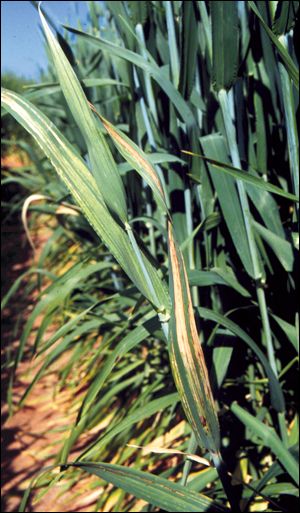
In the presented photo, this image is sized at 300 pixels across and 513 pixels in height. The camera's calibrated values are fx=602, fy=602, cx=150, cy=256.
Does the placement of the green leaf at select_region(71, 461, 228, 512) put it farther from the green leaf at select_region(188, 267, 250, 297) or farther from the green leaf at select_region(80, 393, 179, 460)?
the green leaf at select_region(188, 267, 250, 297)

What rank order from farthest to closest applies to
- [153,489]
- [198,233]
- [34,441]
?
[34,441]
[198,233]
[153,489]

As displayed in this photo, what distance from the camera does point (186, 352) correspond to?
560 millimetres

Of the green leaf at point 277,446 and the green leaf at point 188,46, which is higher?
the green leaf at point 188,46

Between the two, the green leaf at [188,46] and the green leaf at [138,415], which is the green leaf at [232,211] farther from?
the green leaf at [138,415]

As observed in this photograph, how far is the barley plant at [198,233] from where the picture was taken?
573 mm

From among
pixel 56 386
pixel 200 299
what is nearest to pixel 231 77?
pixel 200 299

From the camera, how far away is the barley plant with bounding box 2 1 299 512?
1.88ft

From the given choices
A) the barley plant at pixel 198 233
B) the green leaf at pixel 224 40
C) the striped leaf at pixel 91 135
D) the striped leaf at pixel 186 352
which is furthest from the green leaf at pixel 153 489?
the green leaf at pixel 224 40

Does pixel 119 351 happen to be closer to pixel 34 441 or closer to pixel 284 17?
pixel 284 17

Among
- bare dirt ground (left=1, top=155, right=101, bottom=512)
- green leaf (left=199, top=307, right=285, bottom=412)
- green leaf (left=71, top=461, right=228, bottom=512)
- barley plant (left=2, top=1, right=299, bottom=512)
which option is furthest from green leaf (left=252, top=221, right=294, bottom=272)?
bare dirt ground (left=1, top=155, right=101, bottom=512)

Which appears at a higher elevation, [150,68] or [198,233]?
[150,68]

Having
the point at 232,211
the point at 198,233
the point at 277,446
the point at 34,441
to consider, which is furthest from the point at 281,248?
the point at 34,441

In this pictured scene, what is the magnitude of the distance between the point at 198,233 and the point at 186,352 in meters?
0.65

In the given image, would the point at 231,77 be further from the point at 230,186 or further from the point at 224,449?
the point at 224,449
